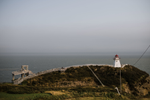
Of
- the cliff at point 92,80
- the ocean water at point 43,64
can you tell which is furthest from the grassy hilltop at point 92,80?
the ocean water at point 43,64

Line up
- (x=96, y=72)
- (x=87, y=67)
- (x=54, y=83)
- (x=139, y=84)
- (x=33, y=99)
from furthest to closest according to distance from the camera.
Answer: (x=87, y=67) < (x=96, y=72) < (x=139, y=84) < (x=54, y=83) < (x=33, y=99)

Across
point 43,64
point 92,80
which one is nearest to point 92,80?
point 92,80

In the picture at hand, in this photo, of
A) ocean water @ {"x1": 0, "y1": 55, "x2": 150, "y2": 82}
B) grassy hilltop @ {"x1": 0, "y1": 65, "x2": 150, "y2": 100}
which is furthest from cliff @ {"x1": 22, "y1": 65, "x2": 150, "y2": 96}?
ocean water @ {"x1": 0, "y1": 55, "x2": 150, "y2": 82}

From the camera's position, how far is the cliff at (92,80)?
75.3 feet

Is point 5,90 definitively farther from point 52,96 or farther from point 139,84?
point 139,84

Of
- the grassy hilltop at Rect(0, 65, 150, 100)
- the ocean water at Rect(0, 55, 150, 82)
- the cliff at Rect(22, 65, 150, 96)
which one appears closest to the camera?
the grassy hilltop at Rect(0, 65, 150, 100)

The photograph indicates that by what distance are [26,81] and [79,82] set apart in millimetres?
8746

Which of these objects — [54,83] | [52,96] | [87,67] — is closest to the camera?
[52,96]

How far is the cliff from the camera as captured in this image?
22958mm

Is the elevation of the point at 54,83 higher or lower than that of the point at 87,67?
lower

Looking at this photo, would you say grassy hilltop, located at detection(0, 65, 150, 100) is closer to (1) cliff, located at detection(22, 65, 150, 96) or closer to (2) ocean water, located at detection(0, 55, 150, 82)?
(1) cliff, located at detection(22, 65, 150, 96)

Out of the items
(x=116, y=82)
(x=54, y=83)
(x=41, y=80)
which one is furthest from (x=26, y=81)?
(x=116, y=82)

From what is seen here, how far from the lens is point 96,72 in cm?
2678

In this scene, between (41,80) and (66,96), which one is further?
(41,80)
